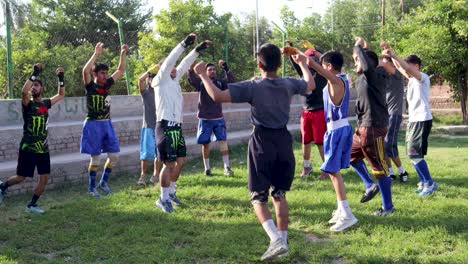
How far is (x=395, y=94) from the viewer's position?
27.7 ft

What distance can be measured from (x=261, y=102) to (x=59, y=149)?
246 inches

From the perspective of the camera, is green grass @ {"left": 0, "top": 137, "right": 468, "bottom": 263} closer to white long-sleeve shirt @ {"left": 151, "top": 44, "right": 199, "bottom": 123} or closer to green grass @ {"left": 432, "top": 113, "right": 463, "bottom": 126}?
white long-sleeve shirt @ {"left": 151, "top": 44, "right": 199, "bottom": 123}

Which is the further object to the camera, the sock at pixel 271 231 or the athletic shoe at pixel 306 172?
the athletic shoe at pixel 306 172

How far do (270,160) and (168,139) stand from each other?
2.29m

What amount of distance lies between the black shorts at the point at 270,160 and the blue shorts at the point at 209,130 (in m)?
4.48

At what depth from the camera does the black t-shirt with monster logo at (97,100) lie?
7.61m

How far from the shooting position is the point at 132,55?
18.8 meters

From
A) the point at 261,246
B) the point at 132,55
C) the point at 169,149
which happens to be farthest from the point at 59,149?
the point at 132,55

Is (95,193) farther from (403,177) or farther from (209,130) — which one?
(403,177)

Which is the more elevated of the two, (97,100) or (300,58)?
(300,58)

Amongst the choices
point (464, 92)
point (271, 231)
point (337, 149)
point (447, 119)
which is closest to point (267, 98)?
point (271, 231)

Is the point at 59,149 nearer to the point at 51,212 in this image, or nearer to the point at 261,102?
the point at 51,212

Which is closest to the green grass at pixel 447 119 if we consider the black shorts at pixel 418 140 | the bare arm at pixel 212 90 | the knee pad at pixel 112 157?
the black shorts at pixel 418 140

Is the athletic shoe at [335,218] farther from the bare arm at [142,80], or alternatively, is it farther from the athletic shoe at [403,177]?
the bare arm at [142,80]
